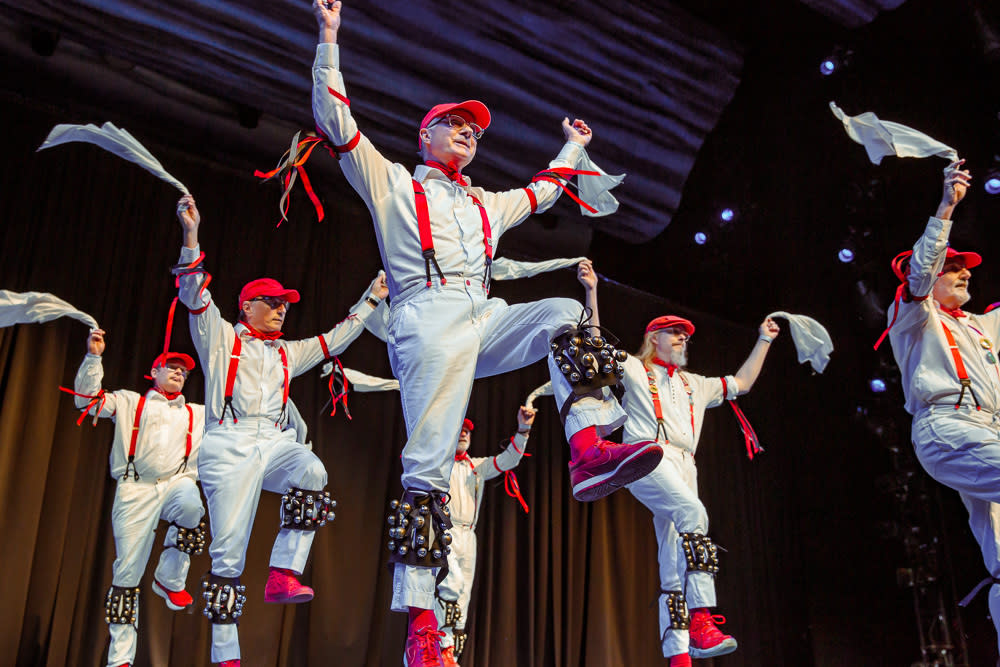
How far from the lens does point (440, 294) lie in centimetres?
278

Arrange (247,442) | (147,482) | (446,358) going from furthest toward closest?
(147,482), (247,442), (446,358)

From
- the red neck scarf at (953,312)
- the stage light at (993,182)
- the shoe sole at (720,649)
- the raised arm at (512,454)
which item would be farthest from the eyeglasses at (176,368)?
the stage light at (993,182)

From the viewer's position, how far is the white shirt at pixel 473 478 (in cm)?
598

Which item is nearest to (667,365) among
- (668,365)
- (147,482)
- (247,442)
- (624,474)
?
(668,365)

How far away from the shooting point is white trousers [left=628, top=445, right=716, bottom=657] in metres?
4.23

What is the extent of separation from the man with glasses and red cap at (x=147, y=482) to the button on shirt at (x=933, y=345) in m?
3.84

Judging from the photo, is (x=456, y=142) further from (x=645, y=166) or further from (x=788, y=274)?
(x=788, y=274)

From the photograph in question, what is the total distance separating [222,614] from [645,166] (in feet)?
16.7

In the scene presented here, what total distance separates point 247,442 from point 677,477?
2.22 meters

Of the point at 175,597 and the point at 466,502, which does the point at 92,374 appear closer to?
the point at 175,597

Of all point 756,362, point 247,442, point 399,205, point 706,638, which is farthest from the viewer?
point 756,362

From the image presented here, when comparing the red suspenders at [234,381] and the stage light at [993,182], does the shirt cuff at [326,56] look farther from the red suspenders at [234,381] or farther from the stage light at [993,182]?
the stage light at [993,182]

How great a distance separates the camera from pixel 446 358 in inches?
105

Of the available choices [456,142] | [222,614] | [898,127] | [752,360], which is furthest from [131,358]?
[898,127]
